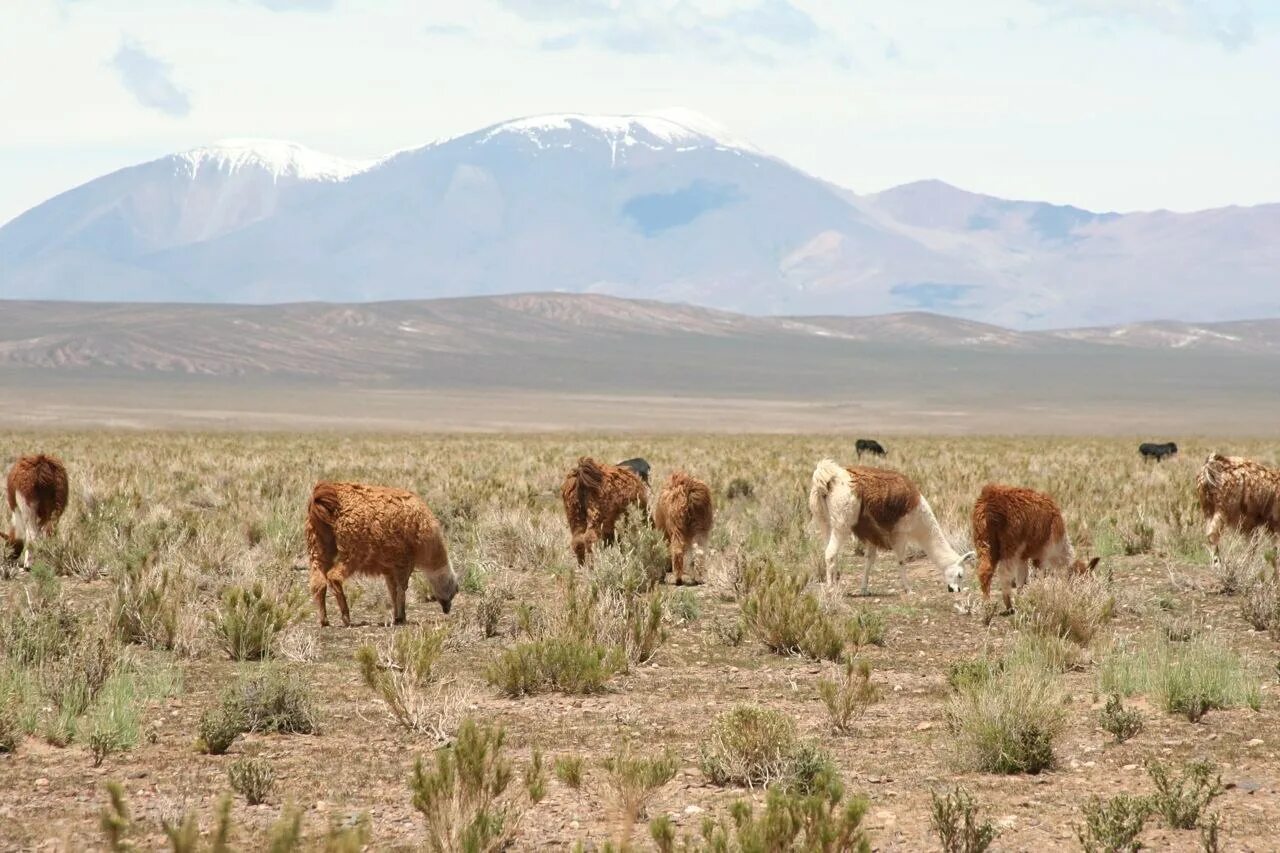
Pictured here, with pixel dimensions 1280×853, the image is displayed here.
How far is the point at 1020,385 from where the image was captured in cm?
11619

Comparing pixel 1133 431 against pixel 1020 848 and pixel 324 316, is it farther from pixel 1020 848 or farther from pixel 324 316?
pixel 324 316

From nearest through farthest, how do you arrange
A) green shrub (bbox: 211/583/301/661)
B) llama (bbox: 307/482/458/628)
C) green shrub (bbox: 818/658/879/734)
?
green shrub (bbox: 818/658/879/734) < green shrub (bbox: 211/583/301/661) < llama (bbox: 307/482/458/628)

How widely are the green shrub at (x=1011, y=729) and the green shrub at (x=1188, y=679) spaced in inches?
40.8

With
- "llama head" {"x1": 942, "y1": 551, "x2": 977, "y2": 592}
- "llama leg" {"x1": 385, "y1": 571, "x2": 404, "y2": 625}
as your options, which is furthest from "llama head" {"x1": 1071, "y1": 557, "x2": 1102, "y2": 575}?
"llama leg" {"x1": 385, "y1": 571, "x2": 404, "y2": 625}

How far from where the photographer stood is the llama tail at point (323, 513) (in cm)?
1079

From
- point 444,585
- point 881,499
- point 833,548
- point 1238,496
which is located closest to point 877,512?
point 881,499

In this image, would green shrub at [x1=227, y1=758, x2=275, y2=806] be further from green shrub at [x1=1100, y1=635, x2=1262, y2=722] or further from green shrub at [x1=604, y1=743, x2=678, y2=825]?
green shrub at [x1=1100, y1=635, x2=1262, y2=722]

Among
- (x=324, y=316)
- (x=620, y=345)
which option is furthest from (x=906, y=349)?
(x=324, y=316)

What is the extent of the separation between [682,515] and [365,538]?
3758 millimetres

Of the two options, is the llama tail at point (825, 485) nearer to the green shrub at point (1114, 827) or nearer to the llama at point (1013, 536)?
the llama at point (1013, 536)

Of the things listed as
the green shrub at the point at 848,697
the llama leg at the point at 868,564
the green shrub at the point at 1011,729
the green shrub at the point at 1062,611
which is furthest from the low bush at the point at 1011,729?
the llama leg at the point at 868,564

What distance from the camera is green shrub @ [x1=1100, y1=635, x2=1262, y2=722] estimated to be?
8172mm

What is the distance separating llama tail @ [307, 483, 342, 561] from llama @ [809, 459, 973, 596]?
4.21 m

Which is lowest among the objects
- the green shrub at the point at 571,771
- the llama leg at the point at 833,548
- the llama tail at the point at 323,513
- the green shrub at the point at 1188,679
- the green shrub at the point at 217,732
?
the green shrub at the point at 217,732
